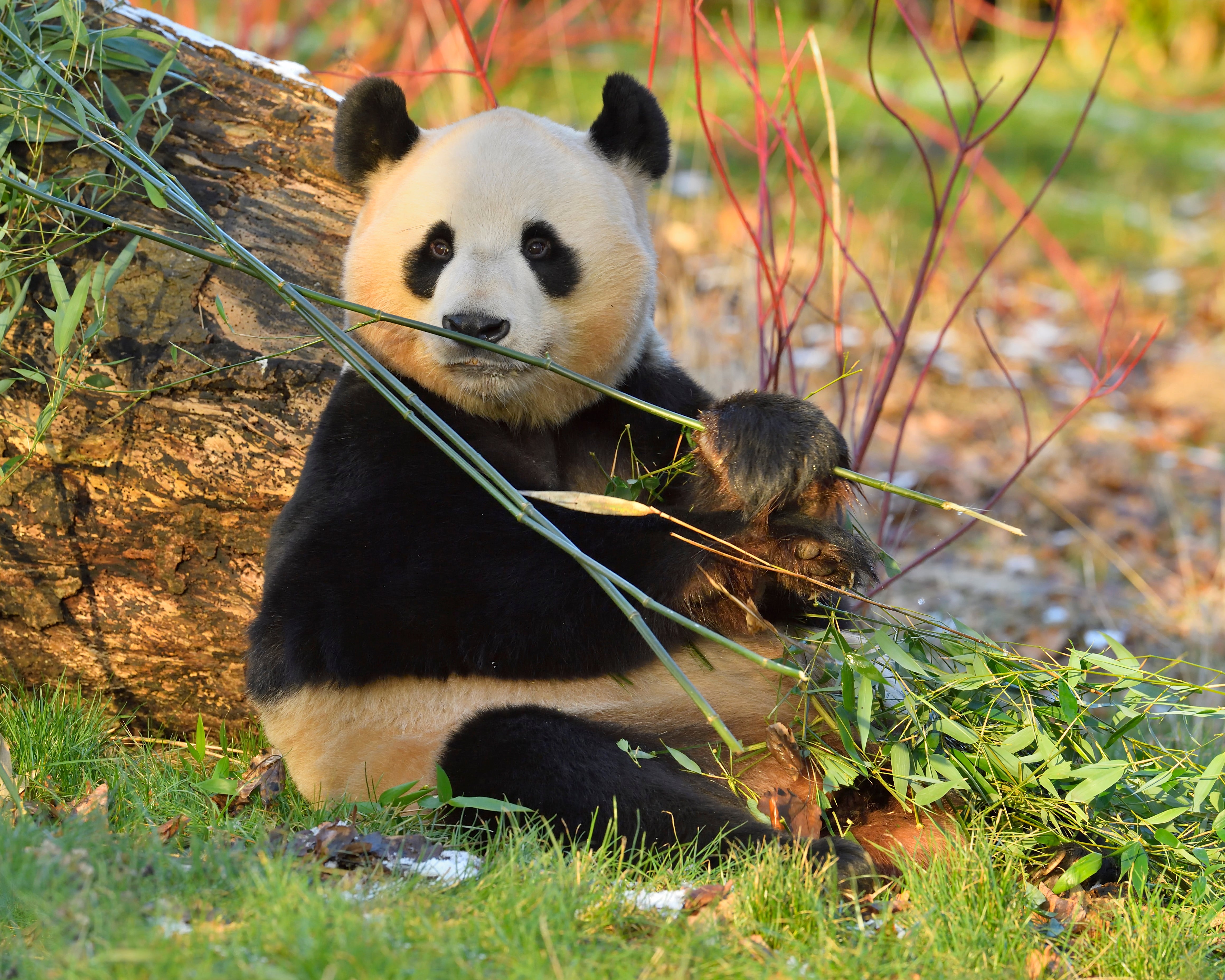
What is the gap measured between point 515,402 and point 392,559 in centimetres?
48

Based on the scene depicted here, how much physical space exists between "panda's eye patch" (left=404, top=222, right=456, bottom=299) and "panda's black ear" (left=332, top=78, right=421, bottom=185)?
34cm

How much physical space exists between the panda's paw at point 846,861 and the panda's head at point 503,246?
46.9 inches

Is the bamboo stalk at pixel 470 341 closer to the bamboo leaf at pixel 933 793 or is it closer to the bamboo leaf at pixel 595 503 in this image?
the bamboo leaf at pixel 595 503

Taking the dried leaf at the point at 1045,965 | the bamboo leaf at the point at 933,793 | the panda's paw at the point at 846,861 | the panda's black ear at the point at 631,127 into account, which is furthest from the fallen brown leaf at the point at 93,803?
the panda's black ear at the point at 631,127

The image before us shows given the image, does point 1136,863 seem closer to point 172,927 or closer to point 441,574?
point 441,574

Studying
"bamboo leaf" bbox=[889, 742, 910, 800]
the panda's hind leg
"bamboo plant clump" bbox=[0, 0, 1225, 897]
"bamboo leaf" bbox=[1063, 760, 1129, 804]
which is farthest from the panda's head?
"bamboo leaf" bbox=[1063, 760, 1129, 804]

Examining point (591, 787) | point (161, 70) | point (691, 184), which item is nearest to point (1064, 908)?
point (591, 787)

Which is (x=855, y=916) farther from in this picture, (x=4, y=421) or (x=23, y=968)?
(x=4, y=421)

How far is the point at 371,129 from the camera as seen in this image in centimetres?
278

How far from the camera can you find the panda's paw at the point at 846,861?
2.25 metres

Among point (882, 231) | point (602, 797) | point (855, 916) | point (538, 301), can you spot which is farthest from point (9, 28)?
point (882, 231)

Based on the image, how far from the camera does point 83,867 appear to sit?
1886 millimetres

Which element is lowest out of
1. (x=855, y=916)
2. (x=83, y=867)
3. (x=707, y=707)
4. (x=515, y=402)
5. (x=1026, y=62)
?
(x=855, y=916)

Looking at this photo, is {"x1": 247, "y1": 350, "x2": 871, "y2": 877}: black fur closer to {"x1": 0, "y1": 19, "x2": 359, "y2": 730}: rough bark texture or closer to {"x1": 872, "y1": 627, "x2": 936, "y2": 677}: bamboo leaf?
{"x1": 872, "y1": 627, "x2": 936, "y2": 677}: bamboo leaf
